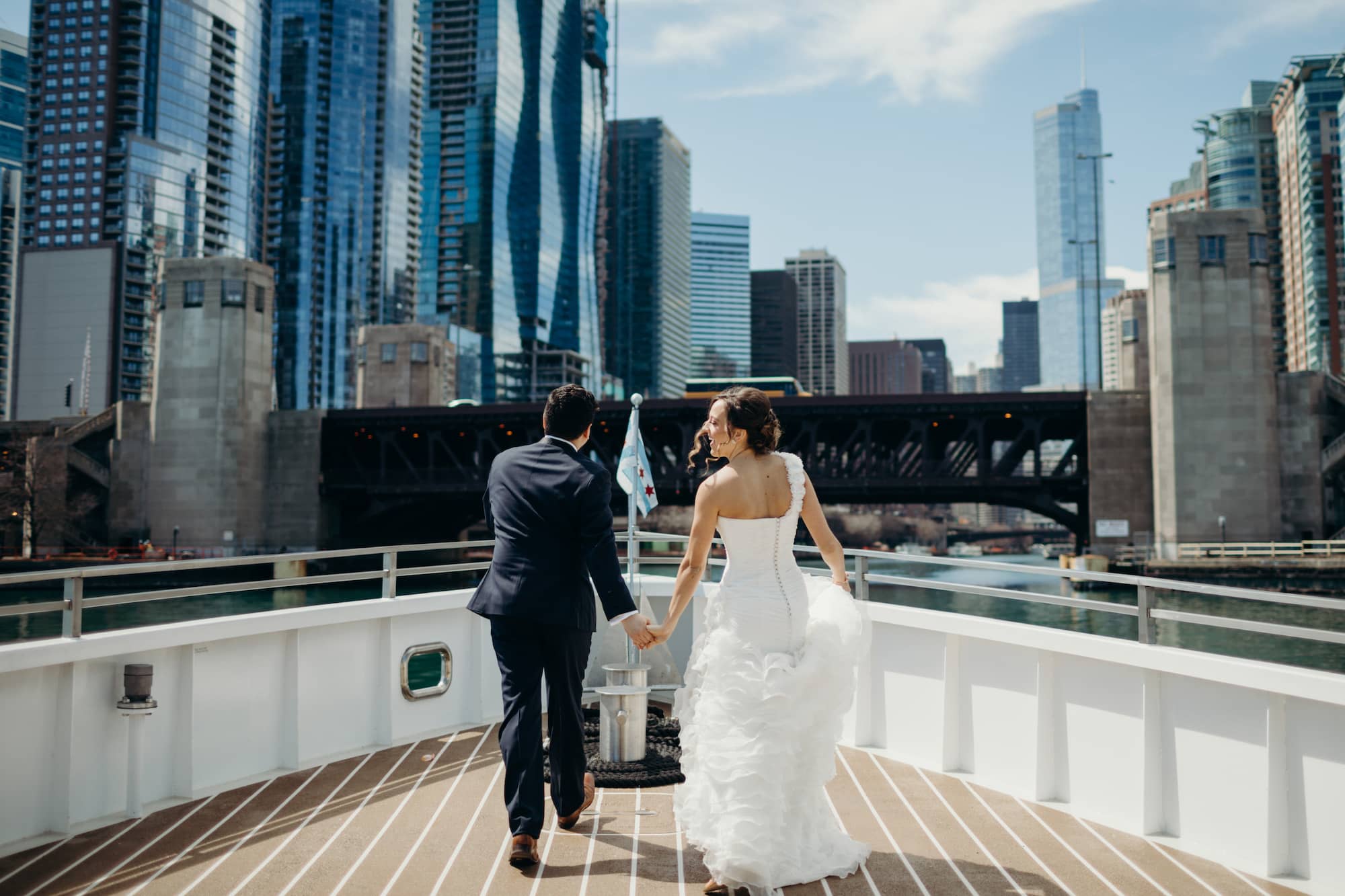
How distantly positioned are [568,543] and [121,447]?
Answer: 5723 cm

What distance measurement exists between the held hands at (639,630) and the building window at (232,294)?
5459 cm

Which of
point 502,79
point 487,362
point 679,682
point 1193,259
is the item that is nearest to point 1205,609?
point 1193,259

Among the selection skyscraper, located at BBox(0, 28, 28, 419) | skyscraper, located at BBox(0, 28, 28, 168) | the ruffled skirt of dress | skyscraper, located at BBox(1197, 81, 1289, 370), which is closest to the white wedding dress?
the ruffled skirt of dress

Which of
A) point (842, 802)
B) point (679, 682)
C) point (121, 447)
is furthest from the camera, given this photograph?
point (121, 447)

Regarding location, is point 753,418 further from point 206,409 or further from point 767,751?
point 206,409

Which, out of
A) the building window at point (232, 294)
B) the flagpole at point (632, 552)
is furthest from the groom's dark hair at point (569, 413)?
the building window at point (232, 294)

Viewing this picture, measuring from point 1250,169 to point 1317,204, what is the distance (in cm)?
2067

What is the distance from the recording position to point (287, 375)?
141125mm

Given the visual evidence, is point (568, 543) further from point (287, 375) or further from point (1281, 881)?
point (287, 375)

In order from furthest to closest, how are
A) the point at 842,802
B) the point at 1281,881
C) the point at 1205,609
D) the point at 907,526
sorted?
1. the point at 907,526
2. the point at 1205,609
3. the point at 842,802
4. the point at 1281,881

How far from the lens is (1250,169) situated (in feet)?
425

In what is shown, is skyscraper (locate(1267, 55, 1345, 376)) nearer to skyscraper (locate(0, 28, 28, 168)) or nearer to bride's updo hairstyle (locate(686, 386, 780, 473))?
bride's updo hairstyle (locate(686, 386, 780, 473))

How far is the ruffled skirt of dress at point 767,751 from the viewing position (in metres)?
3.66

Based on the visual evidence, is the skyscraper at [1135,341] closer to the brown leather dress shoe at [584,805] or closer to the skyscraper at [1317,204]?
the brown leather dress shoe at [584,805]
